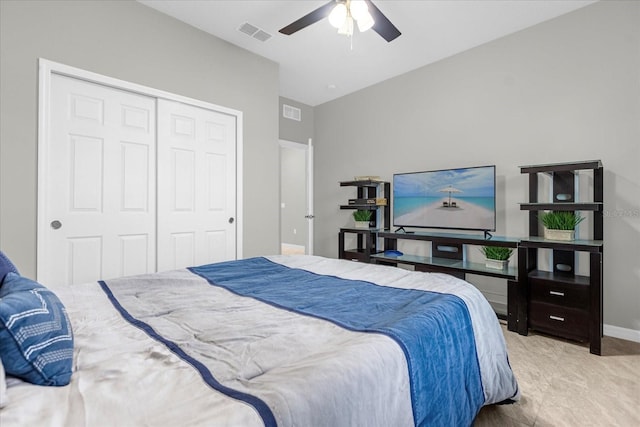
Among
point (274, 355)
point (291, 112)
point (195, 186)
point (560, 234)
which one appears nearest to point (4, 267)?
point (274, 355)

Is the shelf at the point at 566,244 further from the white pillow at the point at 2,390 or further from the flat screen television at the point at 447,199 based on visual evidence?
the white pillow at the point at 2,390

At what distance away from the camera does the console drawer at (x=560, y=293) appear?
8.10 feet

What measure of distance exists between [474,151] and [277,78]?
2.55m

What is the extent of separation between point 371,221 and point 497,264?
1785 millimetres

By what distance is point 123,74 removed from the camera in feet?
8.93

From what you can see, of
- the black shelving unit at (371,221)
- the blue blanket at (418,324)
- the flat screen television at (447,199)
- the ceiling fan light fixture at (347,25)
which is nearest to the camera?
the blue blanket at (418,324)

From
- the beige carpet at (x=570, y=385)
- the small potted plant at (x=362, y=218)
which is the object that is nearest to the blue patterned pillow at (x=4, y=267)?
the beige carpet at (x=570, y=385)

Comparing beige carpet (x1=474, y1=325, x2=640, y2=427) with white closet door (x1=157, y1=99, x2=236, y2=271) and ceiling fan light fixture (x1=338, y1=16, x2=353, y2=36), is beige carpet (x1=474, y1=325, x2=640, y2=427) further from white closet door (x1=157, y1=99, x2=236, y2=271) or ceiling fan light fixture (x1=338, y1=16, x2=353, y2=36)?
white closet door (x1=157, y1=99, x2=236, y2=271)

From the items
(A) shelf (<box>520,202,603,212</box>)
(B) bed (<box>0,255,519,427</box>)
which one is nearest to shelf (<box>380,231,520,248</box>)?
(A) shelf (<box>520,202,603,212</box>)

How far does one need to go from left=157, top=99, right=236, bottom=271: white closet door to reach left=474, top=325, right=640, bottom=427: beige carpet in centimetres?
279

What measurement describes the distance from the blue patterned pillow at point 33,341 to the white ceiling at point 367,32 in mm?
2908

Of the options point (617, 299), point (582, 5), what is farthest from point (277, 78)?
point (617, 299)

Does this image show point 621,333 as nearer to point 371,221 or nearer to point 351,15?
point 371,221

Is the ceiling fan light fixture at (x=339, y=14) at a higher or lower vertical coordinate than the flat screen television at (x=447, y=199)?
higher
